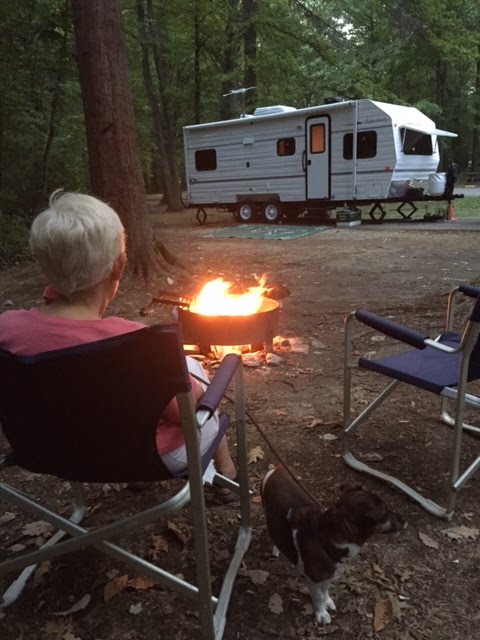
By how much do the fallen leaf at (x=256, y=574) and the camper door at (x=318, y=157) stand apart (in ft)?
42.4

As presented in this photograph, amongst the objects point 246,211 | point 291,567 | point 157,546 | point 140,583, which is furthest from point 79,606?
point 246,211

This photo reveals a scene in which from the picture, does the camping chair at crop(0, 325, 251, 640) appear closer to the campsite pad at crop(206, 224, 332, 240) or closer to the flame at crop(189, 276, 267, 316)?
the flame at crop(189, 276, 267, 316)

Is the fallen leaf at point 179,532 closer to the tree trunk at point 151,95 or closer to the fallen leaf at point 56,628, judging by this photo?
the fallen leaf at point 56,628

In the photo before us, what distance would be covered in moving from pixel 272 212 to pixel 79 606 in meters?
14.0

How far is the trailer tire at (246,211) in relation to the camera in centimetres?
1566

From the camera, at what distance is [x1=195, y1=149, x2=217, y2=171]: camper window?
1606 cm

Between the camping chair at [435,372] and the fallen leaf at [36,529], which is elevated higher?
the camping chair at [435,372]

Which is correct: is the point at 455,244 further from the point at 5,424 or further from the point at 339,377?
the point at 5,424

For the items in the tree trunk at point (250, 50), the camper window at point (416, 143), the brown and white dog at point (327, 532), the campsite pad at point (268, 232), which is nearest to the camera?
the brown and white dog at point (327, 532)

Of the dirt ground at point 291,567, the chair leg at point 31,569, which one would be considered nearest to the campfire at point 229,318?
the dirt ground at point 291,567

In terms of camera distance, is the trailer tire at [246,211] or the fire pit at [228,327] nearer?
the fire pit at [228,327]

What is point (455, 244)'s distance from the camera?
31.3 ft

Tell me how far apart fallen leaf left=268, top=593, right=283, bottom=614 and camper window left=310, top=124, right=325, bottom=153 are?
Result: 13.2m

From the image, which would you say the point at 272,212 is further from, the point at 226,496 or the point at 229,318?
the point at 226,496
